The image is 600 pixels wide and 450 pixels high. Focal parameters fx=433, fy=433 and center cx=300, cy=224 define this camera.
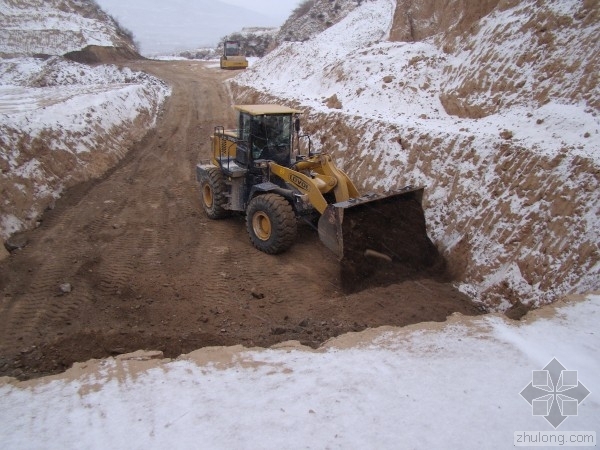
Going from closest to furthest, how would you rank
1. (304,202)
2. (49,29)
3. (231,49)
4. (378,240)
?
(378,240)
(304,202)
(49,29)
(231,49)

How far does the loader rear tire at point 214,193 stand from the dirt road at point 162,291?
23 centimetres

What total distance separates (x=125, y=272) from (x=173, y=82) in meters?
18.6

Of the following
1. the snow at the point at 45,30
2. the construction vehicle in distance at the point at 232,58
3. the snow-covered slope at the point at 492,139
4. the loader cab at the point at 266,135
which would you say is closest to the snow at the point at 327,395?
the snow-covered slope at the point at 492,139

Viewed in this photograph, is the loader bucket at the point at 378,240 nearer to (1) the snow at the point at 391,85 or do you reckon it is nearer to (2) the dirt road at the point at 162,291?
(2) the dirt road at the point at 162,291

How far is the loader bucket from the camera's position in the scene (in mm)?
7355

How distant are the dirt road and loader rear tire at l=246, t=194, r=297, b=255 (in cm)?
26

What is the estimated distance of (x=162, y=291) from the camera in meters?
7.11

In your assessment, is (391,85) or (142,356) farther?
(391,85)

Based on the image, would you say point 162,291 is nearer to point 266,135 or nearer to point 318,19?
point 266,135

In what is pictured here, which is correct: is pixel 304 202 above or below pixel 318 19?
below

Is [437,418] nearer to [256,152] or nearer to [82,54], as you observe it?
[256,152]

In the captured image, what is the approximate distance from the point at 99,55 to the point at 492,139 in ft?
92.9

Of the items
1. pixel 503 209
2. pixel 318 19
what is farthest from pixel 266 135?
pixel 318 19

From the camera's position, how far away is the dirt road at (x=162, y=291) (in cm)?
585
